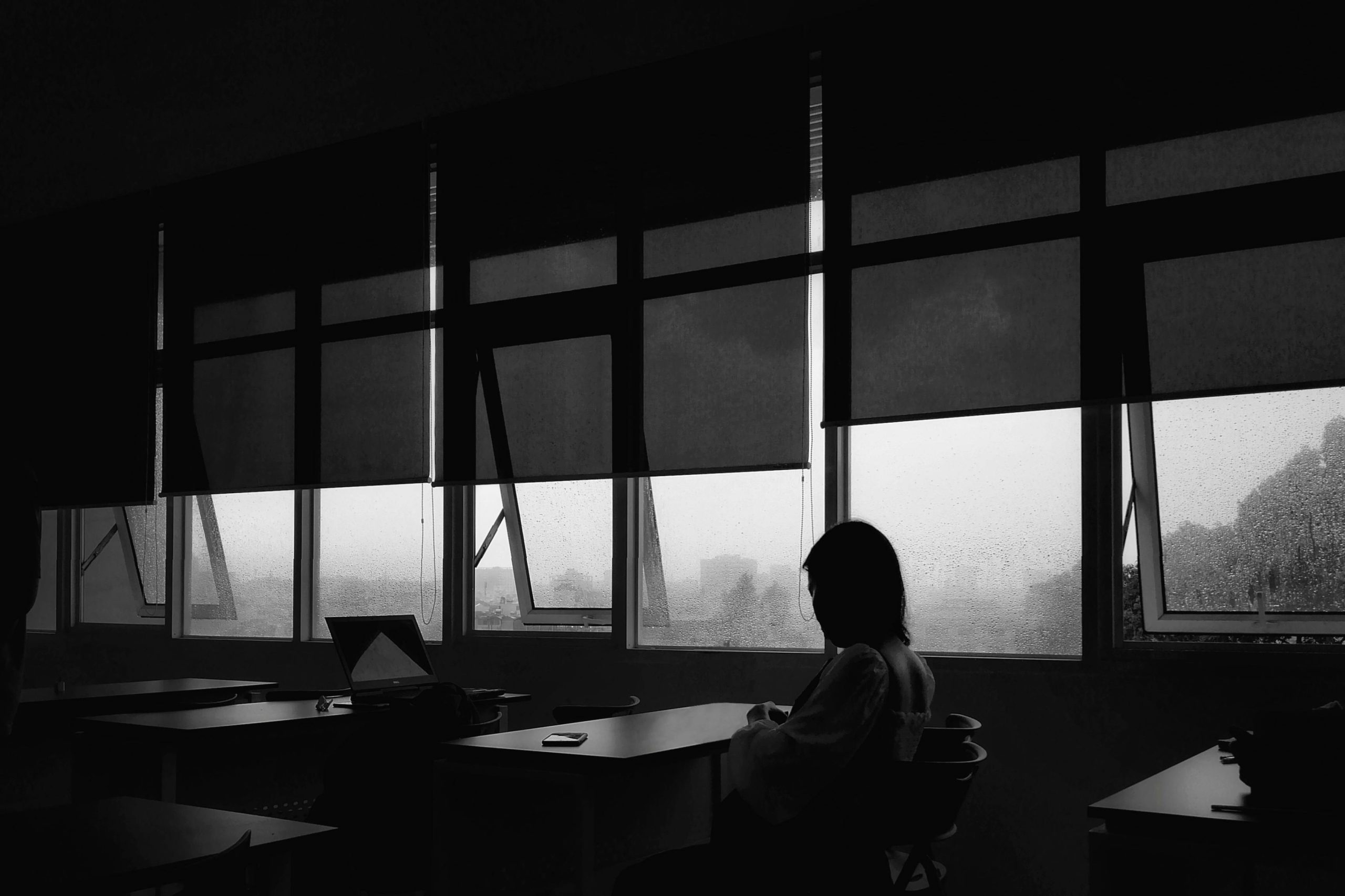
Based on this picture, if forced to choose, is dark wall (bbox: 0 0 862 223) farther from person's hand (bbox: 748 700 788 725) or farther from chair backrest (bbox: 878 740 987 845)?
chair backrest (bbox: 878 740 987 845)

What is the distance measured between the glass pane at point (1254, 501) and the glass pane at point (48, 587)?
25.5 ft

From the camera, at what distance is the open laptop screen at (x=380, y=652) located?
15.4 feet

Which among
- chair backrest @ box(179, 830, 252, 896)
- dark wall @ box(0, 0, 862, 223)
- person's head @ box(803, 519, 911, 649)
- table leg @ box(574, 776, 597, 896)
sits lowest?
table leg @ box(574, 776, 597, 896)

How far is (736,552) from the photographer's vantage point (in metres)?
5.46

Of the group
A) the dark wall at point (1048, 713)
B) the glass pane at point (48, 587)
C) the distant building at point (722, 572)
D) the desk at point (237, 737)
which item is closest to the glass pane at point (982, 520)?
the dark wall at point (1048, 713)

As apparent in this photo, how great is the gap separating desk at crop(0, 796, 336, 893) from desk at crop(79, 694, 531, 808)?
1365mm

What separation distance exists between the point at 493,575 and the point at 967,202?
3152 millimetres

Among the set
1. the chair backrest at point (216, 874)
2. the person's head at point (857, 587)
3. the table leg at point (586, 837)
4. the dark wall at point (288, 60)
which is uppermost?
the dark wall at point (288, 60)

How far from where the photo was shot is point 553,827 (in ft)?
12.1

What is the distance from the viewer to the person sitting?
2.71 meters

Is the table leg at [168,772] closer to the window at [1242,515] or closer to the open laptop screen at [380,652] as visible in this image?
the open laptop screen at [380,652]

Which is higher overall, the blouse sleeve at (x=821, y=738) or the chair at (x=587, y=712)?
the blouse sleeve at (x=821, y=738)

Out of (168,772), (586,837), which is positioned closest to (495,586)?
(168,772)

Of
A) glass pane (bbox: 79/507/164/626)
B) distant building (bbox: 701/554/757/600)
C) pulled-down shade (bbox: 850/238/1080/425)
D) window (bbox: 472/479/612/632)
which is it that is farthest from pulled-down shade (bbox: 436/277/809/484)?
glass pane (bbox: 79/507/164/626)
